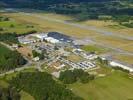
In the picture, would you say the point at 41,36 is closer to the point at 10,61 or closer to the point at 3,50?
the point at 3,50

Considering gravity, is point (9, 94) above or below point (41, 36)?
above

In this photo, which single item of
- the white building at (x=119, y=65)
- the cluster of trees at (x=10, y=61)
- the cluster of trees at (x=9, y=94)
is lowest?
the white building at (x=119, y=65)

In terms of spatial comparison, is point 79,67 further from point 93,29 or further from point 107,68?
point 93,29

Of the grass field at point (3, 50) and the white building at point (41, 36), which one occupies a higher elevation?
the grass field at point (3, 50)

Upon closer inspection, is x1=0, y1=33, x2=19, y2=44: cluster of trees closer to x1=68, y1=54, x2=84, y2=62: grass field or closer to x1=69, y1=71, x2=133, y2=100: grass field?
x1=68, y1=54, x2=84, y2=62: grass field

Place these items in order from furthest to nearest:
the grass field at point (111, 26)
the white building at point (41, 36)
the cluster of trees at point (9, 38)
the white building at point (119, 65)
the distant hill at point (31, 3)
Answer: the distant hill at point (31, 3) → the grass field at point (111, 26) → the white building at point (41, 36) → the cluster of trees at point (9, 38) → the white building at point (119, 65)

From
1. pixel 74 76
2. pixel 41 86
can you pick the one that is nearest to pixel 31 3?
pixel 74 76

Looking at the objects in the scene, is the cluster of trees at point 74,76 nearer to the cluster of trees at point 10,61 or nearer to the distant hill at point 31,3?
the cluster of trees at point 10,61

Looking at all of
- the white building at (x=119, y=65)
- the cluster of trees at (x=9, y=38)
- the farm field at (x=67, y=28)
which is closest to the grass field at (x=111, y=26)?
the farm field at (x=67, y=28)
